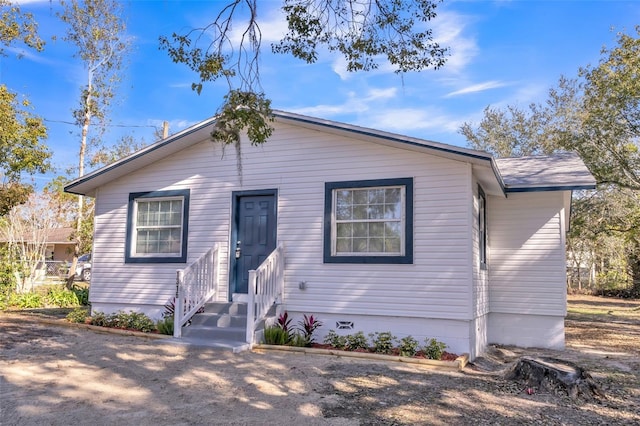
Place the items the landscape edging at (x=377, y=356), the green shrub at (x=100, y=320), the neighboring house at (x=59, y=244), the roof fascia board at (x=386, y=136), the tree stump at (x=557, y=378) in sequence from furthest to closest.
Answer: the neighboring house at (x=59, y=244), the green shrub at (x=100, y=320), the roof fascia board at (x=386, y=136), the landscape edging at (x=377, y=356), the tree stump at (x=557, y=378)

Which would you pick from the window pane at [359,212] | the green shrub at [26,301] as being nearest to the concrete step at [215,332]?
the window pane at [359,212]

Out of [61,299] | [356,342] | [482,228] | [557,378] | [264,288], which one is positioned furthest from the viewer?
[61,299]

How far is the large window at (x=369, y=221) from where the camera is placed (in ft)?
25.6

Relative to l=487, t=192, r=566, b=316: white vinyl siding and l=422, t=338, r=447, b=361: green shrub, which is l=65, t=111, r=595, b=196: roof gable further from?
l=422, t=338, r=447, b=361: green shrub

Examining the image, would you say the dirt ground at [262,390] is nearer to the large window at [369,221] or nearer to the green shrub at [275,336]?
the green shrub at [275,336]

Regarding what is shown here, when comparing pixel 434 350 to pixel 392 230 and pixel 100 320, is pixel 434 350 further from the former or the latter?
pixel 100 320

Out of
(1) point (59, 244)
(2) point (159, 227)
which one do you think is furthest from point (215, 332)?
(1) point (59, 244)

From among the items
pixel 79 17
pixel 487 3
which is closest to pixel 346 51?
pixel 487 3

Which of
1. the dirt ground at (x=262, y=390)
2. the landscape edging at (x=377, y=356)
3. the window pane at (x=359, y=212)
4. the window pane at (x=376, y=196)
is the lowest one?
the dirt ground at (x=262, y=390)

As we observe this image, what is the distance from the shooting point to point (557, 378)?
17.2 feet

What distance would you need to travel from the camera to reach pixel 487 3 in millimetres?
6930

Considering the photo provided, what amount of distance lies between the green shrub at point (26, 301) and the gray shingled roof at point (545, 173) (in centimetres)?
1229

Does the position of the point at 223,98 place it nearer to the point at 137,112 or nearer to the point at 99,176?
the point at 99,176

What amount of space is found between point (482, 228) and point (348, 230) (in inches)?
105
